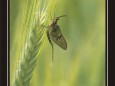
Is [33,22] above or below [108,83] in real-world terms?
above

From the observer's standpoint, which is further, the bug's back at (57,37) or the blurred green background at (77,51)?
the bug's back at (57,37)

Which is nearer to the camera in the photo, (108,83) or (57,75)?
(108,83)

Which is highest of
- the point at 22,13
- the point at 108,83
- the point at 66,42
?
the point at 22,13

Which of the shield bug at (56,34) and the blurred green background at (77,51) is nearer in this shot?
the blurred green background at (77,51)

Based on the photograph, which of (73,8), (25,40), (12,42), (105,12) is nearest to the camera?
(105,12)

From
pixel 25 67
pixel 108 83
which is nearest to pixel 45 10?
pixel 25 67

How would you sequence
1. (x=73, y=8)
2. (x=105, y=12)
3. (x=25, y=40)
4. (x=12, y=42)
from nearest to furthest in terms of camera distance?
(x=105, y=12) < (x=73, y=8) < (x=25, y=40) < (x=12, y=42)

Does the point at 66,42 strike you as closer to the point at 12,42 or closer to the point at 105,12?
the point at 105,12

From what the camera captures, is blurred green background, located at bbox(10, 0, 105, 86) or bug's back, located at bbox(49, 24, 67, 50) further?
bug's back, located at bbox(49, 24, 67, 50)
